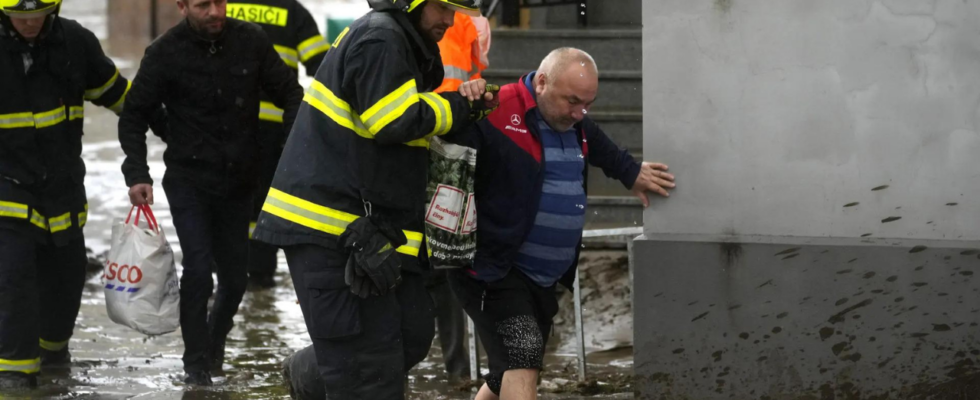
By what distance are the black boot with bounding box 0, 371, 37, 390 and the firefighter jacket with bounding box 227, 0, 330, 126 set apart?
2034mm

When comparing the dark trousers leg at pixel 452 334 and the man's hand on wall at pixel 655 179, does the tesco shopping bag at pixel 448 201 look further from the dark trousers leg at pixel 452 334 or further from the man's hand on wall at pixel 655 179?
the dark trousers leg at pixel 452 334

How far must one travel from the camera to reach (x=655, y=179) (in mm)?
4762

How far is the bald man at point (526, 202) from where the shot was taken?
179 inches

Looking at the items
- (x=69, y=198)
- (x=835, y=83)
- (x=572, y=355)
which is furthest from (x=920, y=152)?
(x=69, y=198)

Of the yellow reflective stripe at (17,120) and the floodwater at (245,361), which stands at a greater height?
the yellow reflective stripe at (17,120)

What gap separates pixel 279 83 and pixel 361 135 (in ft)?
6.71

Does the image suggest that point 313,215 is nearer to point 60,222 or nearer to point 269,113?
point 60,222

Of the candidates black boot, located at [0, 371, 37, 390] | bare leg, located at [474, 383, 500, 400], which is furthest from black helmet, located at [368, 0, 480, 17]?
black boot, located at [0, 371, 37, 390]

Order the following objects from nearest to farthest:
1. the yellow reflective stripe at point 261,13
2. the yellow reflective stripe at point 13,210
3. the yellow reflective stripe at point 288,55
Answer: the yellow reflective stripe at point 13,210, the yellow reflective stripe at point 261,13, the yellow reflective stripe at point 288,55

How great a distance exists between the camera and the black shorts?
4598mm

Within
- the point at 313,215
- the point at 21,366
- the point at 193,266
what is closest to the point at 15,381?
the point at 21,366

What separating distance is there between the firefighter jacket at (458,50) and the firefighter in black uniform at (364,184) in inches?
64.5

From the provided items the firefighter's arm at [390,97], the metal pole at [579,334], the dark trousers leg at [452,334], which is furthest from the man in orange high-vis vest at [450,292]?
the firefighter's arm at [390,97]

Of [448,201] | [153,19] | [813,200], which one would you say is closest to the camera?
[448,201]
